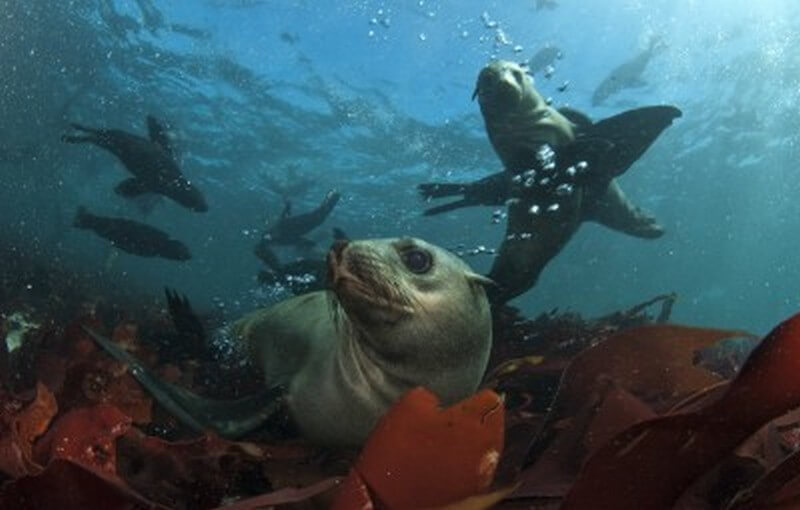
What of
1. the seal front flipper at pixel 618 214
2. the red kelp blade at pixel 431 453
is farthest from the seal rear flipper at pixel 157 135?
the red kelp blade at pixel 431 453

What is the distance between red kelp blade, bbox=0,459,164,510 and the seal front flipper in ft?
18.2

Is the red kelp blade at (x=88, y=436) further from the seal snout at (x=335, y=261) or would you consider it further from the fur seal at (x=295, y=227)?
the fur seal at (x=295, y=227)

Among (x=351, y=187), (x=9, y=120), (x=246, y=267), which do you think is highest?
(x=9, y=120)

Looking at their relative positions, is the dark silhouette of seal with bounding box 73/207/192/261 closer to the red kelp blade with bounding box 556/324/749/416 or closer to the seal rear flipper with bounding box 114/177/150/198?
the seal rear flipper with bounding box 114/177/150/198

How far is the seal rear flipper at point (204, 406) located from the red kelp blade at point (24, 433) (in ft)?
1.04

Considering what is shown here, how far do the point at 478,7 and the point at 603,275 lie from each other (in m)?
30.0

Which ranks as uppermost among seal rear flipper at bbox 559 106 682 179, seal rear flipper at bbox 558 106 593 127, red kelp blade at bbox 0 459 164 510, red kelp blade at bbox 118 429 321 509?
seal rear flipper at bbox 558 106 593 127

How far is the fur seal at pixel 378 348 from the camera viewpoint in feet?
7.83

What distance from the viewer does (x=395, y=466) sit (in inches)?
58.6

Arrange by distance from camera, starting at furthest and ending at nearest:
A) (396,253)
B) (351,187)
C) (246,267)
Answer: (246,267)
(351,187)
(396,253)

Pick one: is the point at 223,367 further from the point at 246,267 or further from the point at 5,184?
the point at 246,267

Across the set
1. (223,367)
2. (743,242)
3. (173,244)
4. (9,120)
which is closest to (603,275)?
(743,242)

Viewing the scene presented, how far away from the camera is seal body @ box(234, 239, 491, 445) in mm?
2379

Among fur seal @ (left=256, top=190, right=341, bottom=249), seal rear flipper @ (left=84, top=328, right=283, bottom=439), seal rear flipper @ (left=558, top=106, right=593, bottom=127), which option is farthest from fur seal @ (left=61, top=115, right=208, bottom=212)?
seal rear flipper @ (left=84, top=328, right=283, bottom=439)
